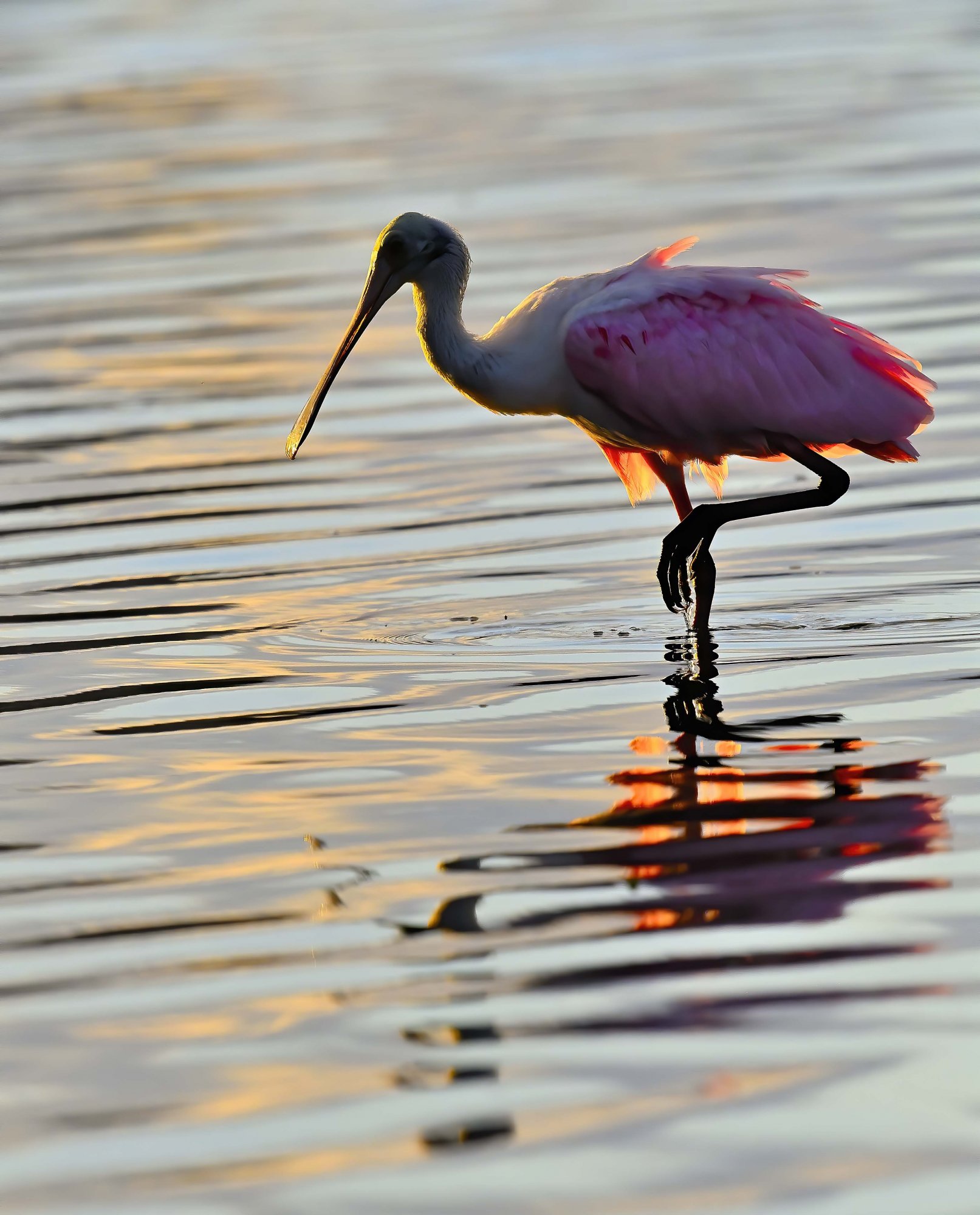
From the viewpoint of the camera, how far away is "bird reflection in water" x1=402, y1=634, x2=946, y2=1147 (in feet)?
17.5

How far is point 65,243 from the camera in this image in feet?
62.6

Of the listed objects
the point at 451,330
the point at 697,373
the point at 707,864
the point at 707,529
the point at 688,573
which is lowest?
the point at 707,864

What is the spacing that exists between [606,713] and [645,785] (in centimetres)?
86

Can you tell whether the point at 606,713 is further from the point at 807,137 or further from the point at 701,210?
the point at 807,137

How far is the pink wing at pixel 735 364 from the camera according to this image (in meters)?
9.03

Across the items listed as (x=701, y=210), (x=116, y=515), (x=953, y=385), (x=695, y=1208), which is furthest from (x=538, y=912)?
(x=701, y=210)

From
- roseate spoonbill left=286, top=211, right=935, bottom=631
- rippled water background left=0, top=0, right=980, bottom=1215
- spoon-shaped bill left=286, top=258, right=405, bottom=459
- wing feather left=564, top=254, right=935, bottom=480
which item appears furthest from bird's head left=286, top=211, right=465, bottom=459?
rippled water background left=0, top=0, right=980, bottom=1215

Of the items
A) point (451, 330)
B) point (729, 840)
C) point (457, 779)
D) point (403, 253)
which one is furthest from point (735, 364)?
point (729, 840)

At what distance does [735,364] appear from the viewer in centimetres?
909

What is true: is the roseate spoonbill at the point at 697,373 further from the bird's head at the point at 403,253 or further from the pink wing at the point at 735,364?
the bird's head at the point at 403,253

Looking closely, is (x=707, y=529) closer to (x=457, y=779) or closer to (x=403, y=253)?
(x=403, y=253)

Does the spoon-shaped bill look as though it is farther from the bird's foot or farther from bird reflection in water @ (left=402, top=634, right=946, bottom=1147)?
bird reflection in water @ (left=402, top=634, right=946, bottom=1147)

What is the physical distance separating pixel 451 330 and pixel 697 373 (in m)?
0.90

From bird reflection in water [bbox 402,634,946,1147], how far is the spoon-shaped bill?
9.15ft
